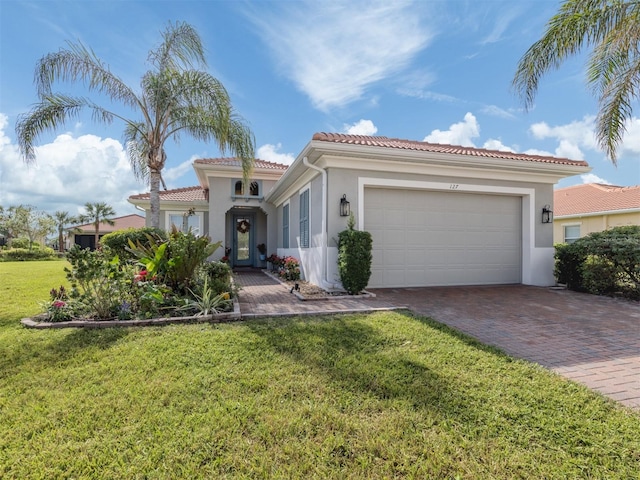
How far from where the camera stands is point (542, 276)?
1020 centimetres

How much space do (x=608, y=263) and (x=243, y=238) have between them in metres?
15.1

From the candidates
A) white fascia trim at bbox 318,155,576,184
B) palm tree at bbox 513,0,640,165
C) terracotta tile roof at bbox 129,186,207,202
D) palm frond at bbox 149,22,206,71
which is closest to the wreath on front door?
terracotta tile roof at bbox 129,186,207,202

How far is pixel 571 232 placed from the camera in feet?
62.0

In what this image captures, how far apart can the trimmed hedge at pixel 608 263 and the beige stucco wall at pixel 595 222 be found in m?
7.81

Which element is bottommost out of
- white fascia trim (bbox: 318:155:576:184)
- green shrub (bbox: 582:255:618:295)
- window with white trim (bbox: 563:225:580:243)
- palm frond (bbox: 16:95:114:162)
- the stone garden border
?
the stone garden border

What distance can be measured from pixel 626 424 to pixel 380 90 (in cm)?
1295

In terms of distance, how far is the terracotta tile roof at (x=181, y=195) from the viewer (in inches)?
678

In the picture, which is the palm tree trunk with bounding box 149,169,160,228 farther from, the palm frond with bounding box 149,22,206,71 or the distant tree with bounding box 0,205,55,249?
the distant tree with bounding box 0,205,55,249

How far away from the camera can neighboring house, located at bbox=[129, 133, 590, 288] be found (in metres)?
8.61

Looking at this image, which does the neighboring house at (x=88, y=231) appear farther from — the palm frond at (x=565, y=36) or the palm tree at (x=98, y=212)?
the palm frond at (x=565, y=36)

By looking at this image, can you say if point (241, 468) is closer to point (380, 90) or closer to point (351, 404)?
point (351, 404)

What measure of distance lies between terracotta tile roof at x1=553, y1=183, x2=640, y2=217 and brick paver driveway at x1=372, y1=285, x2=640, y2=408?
1147cm

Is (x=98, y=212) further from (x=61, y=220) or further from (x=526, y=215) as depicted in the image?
(x=526, y=215)

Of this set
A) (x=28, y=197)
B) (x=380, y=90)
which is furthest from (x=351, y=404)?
(x=28, y=197)
